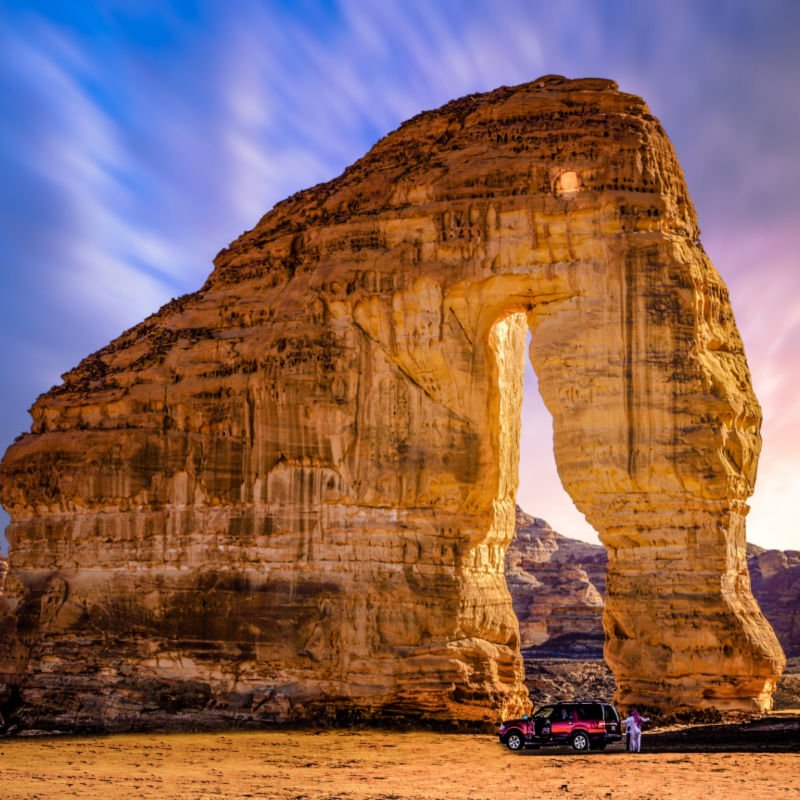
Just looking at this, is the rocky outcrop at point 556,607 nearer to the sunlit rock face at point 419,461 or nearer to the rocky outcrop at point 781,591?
the rocky outcrop at point 781,591

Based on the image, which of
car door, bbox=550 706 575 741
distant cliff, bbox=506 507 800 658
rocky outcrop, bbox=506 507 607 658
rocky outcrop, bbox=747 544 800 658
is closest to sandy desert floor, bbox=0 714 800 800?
car door, bbox=550 706 575 741

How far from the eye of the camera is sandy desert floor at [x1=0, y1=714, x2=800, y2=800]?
22766mm

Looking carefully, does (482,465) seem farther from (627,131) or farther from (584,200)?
(627,131)

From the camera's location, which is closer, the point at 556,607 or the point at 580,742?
the point at 580,742

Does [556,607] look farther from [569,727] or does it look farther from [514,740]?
[569,727]

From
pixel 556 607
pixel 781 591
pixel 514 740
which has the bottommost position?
pixel 514 740

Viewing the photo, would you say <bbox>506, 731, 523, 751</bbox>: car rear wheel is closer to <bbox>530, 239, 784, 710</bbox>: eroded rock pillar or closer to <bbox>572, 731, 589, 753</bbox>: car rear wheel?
<bbox>572, 731, 589, 753</bbox>: car rear wheel

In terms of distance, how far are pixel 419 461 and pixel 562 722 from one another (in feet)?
27.8

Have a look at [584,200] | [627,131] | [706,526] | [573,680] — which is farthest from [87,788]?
[573,680]

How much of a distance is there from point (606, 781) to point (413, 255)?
16.4 metres

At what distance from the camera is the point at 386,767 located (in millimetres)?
26719

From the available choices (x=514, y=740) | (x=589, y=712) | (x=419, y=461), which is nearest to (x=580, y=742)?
(x=589, y=712)

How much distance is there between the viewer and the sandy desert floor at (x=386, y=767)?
2277cm

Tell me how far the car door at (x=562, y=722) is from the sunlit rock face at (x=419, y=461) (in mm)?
3018
